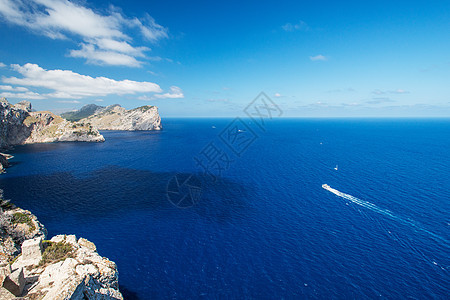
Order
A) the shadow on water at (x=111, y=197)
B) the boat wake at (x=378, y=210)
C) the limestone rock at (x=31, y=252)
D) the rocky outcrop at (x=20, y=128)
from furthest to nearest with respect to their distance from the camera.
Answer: the rocky outcrop at (x=20, y=128) → the shadow on water at (x=111, y=197) → the boat wake at (x=378, y=210) → the limestone rock at (x=31, y=252)

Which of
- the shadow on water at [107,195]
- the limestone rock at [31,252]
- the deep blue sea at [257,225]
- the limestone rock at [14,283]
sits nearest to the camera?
the limestone rock at [14,283]

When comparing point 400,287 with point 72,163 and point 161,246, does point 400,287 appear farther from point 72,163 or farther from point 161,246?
point 72,163

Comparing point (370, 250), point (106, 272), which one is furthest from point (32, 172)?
point (370, 250)

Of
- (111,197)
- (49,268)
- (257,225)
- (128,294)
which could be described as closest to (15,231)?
(49,268)

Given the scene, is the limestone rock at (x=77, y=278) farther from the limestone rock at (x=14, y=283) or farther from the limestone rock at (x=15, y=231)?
the limestone rock at (x=15, y=231)

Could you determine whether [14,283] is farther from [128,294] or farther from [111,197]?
[111,197]

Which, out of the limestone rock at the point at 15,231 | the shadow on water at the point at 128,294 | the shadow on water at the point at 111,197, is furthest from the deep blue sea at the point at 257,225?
the limestone rock at the point at 15,231

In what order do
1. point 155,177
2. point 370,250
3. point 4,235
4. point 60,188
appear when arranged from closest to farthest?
1. point 4,235
2. point 370,250
3. point 60,188
4. point 155,177
